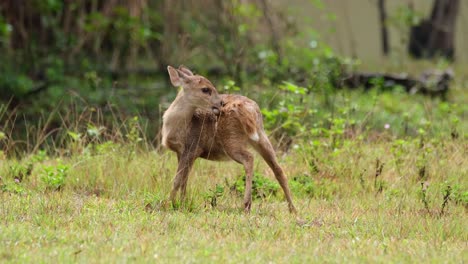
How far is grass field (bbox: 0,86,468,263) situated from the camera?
6.18m

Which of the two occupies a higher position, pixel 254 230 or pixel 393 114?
pixel 254 230

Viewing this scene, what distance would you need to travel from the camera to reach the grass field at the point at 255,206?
6.18 meters

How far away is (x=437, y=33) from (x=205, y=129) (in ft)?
49.8

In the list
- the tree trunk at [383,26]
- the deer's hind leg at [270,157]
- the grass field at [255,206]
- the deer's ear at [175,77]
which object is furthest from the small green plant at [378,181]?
the tree trunk at [383,26]

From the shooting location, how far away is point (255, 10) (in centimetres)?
1669

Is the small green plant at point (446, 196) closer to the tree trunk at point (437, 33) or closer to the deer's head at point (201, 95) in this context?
the deer's head at point (201, 95)

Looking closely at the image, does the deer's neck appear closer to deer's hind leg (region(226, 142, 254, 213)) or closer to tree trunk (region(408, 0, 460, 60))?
deer's hind leg (region(226, 142, 254, 213))

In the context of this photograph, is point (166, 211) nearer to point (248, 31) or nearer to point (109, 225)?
point (109, 225)

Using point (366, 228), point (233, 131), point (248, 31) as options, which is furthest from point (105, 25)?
point (366, 228)

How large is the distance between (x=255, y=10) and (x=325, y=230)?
10.1 m

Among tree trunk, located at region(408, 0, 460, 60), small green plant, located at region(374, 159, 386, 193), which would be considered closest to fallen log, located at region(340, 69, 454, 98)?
tree trunk, located at region(408, 0, 460, 60)

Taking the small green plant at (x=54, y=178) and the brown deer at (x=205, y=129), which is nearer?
the brown deer at (x=205, y=129)

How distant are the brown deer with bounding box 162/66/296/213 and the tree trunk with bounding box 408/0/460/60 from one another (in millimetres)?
13923

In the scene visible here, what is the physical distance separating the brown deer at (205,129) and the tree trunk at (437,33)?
13.9m
